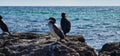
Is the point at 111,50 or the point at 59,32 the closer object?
the point at 59,32

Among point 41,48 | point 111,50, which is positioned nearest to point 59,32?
point 41,48

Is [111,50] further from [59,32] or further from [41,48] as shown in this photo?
[41,48]

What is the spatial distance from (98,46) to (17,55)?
14935 mm

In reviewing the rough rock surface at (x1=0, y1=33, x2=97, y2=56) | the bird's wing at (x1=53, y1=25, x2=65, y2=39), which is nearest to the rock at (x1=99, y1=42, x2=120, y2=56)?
the rough rock surface at (x1=0, y1=33, x2=97, y2=56)

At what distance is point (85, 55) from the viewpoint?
13.5 metres

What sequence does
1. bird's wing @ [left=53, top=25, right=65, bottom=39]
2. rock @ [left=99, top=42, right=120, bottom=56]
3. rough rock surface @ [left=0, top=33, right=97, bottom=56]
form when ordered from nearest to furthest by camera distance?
rough rock surface @ [left=0, top=33, right=97, bottom=56], bird's wing @ [left=53, top=25, right=65, bottom=39], rock @ [left=99, top=42, right=120, bottom=56]

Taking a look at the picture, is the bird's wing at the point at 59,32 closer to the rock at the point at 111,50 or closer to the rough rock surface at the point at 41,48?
the rough rock surface at the point at 41,48

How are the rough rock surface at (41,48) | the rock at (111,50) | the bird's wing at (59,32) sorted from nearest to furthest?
the rough rock surface at (41,48)
the bird's wing at (59,32)
the rock at (111,50)

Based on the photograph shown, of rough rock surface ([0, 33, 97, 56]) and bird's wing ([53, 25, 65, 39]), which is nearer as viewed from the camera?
rough rock surface ([0, 33, 97, 56])

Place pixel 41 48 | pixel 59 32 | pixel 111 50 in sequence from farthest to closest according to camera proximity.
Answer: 1. pixel 111 50
2. pixel 59 32
3. pixel 41 48

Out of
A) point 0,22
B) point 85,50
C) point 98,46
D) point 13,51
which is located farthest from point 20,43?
point 98,46

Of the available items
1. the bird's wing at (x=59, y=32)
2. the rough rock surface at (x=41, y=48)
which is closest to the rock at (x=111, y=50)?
the rough rock surface at (x=41, y=48)

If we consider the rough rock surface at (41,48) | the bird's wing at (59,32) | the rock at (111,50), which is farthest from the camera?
the rock at (111,50)

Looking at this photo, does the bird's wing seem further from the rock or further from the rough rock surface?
the rock
